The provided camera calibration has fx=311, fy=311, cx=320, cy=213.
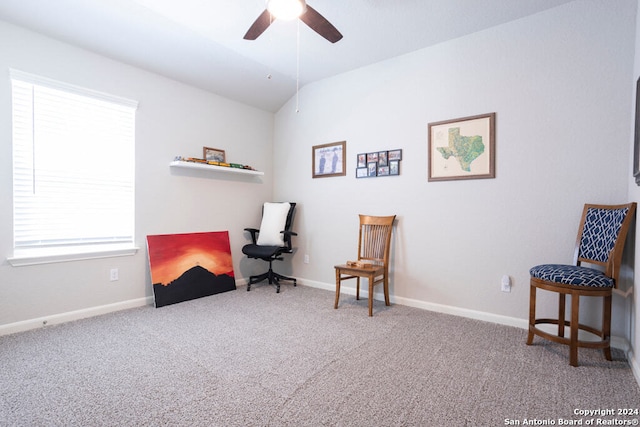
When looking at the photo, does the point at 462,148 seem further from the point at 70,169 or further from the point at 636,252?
the point at 70,169

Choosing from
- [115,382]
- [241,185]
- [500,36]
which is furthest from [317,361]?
[500,36]

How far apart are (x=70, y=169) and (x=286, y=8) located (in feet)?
8.19

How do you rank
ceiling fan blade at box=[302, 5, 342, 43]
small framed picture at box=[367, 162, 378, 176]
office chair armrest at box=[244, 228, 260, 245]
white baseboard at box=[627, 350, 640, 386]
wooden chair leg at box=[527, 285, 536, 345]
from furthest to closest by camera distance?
office chair armrest at box=[244, 228, 260, 245] → small framed picture at box=[367, 162, 378, 176] → wooden chair leg at box=[527, 285, 536, 345] → ceiling fan blade at box=[302, 5, 342, 43] → white baseboard at box=[627, 350, 640, 386]

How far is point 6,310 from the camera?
8.40 ft

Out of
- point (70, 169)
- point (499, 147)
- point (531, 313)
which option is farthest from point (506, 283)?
point (70, 169)

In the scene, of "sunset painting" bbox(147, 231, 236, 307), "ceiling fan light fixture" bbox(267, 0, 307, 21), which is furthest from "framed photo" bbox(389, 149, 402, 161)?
"sunset painting" bbox(147, 231, 236, 307)

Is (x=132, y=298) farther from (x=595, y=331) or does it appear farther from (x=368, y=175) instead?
(x=595, y=331)

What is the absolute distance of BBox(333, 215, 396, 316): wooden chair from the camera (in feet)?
10.6

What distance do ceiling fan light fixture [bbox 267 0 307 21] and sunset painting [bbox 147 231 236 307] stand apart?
2617mm

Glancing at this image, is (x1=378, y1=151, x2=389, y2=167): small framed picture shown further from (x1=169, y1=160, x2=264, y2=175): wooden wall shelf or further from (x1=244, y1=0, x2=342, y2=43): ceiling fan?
(x1=169, y1=160, x2=264, y2=175): wooden wall shelf

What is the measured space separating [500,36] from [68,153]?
13.6 ft

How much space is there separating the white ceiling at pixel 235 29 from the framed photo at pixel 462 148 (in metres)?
0.87

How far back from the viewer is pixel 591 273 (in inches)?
81.3

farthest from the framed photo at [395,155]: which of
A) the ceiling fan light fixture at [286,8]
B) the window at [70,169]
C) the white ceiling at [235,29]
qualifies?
the window at [70,169]
